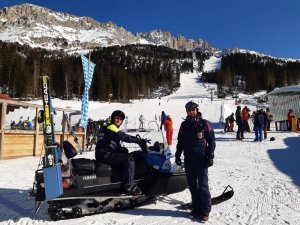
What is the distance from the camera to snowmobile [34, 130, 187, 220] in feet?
19.1

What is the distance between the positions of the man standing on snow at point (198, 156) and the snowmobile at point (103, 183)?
3.08 feet

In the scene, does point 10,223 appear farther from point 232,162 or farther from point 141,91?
point 141,91

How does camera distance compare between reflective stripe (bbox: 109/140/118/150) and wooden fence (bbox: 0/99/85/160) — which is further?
wooden fence (bbox: 0/99/85/160)

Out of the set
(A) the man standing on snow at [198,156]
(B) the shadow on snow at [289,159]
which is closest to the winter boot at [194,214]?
(A) the man standing on snow at [198,156]

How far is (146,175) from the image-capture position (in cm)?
667

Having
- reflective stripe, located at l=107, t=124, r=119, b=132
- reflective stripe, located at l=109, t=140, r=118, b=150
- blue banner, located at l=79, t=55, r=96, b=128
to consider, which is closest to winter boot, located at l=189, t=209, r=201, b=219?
reflective stripe, located at l=109, t=140, r=118, b=150

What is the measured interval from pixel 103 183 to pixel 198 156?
1728 millimetres

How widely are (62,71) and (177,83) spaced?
187 feet

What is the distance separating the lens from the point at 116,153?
20.6ft

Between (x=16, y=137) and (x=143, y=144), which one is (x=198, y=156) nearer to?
(x=143, y=144)

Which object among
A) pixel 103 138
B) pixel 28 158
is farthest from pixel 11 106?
pixel 103 138

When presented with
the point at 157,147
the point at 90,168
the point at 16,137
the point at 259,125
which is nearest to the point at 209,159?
the point at 157,147

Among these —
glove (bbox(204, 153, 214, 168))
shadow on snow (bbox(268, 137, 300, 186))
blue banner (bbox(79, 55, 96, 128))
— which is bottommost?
shadow on snow (bbox(268, 137, 300, 186))

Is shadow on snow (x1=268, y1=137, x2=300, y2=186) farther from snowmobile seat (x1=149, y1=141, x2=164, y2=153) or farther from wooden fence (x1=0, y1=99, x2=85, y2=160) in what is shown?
wooden fence (x1=0, y1=99, x2=85, y2=160)
